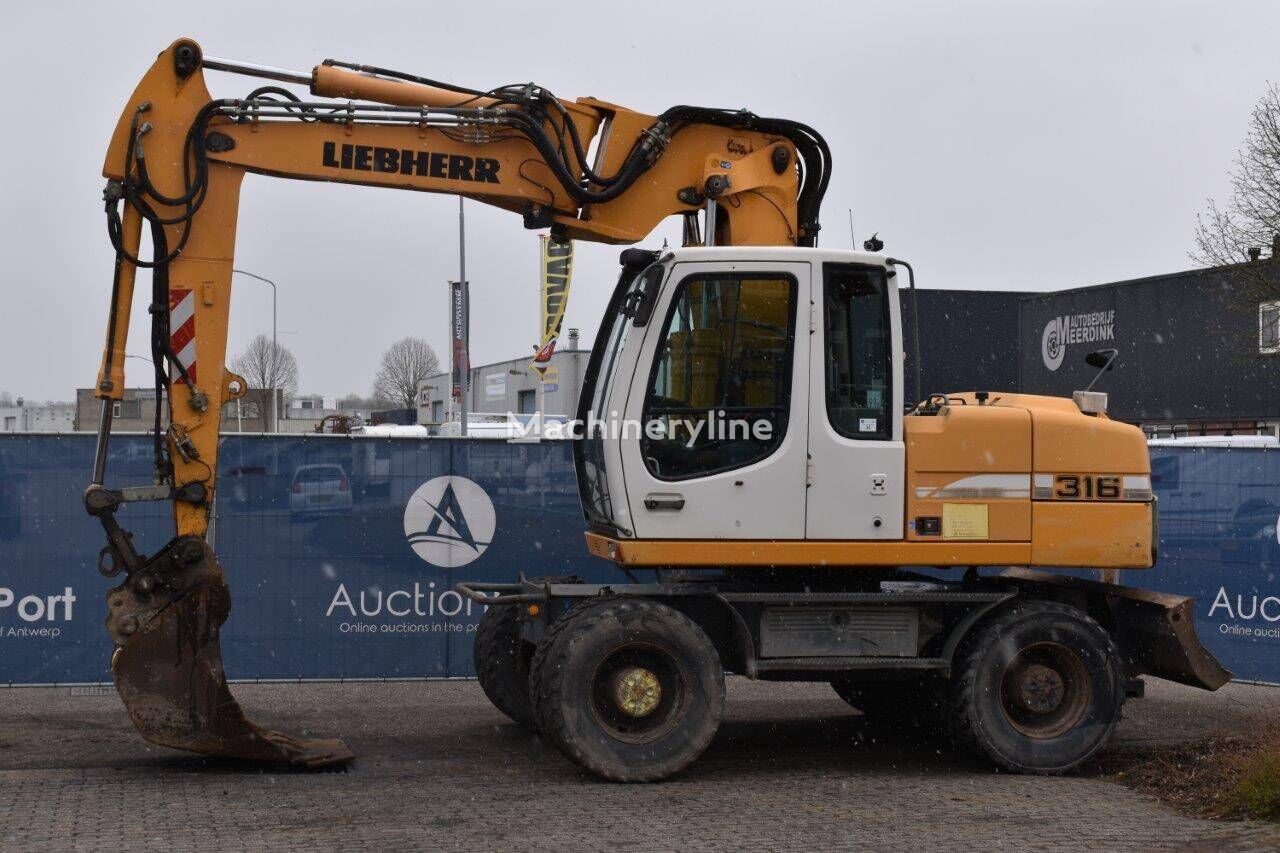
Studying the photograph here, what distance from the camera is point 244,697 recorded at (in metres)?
10.4

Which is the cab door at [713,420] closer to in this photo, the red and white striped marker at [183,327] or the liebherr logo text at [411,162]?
the liebherr logo text at [411,162]

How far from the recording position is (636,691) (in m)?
7.78

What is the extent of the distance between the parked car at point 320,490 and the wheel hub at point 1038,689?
524cm

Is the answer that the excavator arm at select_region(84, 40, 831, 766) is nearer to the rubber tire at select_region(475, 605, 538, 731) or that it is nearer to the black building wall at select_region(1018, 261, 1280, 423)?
the rubber tire at select_region(475, 605, 538, 731)

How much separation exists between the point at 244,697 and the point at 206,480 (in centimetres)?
303

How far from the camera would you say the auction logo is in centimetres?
1105

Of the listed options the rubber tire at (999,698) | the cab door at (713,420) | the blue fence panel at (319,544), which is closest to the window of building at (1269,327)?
the blue fence panel at (319,544)

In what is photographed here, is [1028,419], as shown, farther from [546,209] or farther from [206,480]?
[206,480]

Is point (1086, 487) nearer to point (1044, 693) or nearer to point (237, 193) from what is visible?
point (1044, 693)

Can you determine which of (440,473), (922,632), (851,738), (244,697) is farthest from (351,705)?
(922,632)

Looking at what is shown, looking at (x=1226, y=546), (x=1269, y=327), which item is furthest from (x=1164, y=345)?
(x=1226, y=546)

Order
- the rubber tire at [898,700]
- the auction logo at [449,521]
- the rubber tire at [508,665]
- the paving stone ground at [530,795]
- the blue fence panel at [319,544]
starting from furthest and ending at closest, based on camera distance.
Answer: the auction logo at [449,521] < the blue fence panel at [319,544] < the rubber tire at [508,665] < the rubber tire at [898,700] < the paving stone ground at [530,795]

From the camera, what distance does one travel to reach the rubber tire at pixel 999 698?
322 inches

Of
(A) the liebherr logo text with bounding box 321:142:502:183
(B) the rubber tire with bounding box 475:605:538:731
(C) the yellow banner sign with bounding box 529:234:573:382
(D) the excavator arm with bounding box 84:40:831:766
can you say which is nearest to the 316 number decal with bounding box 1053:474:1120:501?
(D) the excavator arm with bounding box 84:40:831:766
